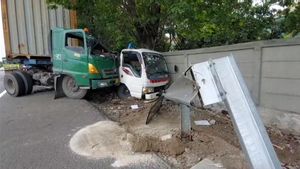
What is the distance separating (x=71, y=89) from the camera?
843 cm

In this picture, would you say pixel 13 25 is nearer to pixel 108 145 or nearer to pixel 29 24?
pixel 29 24

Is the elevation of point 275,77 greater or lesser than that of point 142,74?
greater

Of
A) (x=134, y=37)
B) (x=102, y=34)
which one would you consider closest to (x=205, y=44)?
(x=134, y=37)

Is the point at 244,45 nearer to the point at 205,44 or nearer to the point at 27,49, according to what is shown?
the point at 205,44

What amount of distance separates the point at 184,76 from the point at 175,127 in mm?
2400

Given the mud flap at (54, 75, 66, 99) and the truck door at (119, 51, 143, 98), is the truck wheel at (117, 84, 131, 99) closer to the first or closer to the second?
the truck door at (119, 51, 143, 98)

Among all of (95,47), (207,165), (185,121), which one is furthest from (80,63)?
(207,165)

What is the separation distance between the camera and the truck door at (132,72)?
7.91 metres

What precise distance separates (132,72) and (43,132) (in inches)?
148

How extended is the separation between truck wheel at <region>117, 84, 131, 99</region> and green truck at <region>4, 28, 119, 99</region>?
27cm

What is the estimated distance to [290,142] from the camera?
464 centimetres

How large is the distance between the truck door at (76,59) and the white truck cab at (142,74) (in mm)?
1265

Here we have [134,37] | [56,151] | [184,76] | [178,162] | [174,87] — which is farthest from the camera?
[134,37]

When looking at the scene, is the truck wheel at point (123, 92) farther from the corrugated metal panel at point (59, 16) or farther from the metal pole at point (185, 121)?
the metal pole at point (185, 121)
